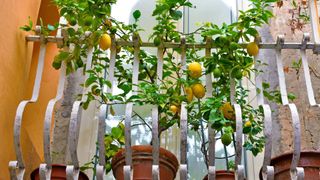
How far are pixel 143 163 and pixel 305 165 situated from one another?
828mm

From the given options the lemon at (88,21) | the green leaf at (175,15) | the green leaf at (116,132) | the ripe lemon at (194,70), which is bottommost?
the green leaf at (116,132)

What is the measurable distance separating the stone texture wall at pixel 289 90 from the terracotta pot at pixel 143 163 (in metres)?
1.09

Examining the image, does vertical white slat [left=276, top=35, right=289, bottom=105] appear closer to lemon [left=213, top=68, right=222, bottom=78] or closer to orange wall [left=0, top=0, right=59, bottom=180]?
→ lemon [left=213, top=68, right=222, bottom=78]

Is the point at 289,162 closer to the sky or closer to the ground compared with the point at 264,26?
closer to the ground

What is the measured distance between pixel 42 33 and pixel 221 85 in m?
1.11

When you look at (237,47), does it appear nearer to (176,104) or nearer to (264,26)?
(176,104)

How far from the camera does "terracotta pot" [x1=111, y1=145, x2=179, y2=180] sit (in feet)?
10.5

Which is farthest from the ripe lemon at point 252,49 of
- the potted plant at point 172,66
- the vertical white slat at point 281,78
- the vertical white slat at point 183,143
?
the vertical white slat at point 183,143

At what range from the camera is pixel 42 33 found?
3.65m

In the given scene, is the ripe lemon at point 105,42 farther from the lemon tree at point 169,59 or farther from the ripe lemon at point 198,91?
the ripe lemon at point 198,91

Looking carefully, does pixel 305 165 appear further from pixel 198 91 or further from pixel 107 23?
pixel 107 23

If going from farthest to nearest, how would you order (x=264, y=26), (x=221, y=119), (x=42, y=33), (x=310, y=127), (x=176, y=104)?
(x=264, y=26) < (x=310, y=127) < (x=42, y=33) < (x=176, y=104) < (x=221, y=119)

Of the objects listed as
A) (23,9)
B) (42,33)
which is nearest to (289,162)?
(42,33)

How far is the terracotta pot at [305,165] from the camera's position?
3.10 m
